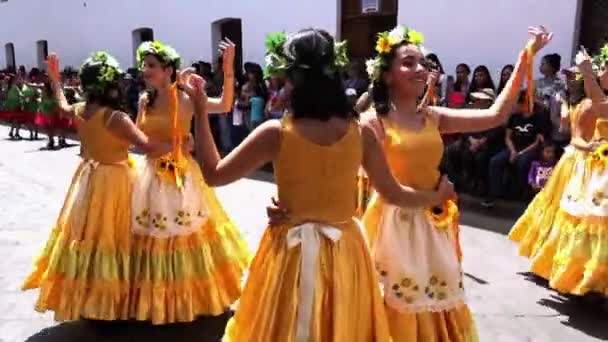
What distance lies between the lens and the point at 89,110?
4160mm

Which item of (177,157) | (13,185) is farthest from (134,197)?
(13,185)

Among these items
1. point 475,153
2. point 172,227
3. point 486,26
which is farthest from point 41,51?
point 172,227

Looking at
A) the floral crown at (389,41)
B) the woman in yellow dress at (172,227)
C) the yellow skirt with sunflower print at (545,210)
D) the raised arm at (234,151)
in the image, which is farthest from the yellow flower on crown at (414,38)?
the yellow skirt with sunflower print at (545,210)

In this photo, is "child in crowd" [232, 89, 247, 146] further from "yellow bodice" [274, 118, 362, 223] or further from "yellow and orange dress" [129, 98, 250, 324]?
"yellow bodice" [274, 118, 362, 223]

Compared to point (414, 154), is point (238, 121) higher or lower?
lower

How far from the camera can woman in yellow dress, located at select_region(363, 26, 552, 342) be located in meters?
2.97

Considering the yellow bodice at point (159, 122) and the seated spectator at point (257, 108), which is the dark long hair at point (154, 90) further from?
the seated spectator at point (257, 108)

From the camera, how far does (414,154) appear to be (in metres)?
3.02

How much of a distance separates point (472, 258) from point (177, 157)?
9.78ft

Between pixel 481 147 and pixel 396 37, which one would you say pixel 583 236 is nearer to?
pixel 396 37

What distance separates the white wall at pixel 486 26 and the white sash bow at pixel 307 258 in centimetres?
735

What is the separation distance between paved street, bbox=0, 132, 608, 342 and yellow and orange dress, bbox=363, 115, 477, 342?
132 centimetres

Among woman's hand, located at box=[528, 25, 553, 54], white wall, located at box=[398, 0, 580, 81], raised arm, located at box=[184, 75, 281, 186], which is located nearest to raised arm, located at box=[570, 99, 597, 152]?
woman's hand, located at box=[528, 25, 553, 54]

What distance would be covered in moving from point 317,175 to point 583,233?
2825mm
